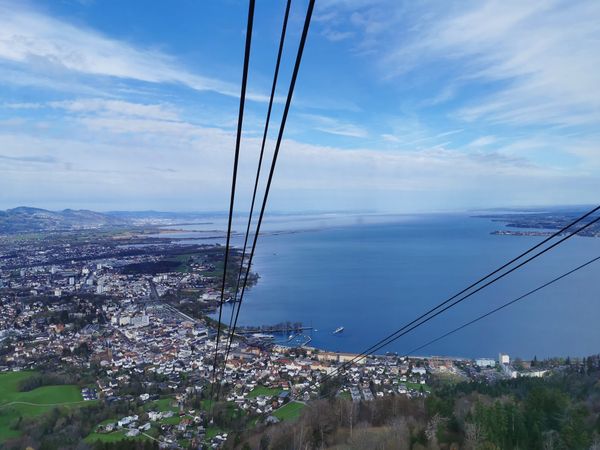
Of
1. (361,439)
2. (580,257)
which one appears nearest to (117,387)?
(361,439)

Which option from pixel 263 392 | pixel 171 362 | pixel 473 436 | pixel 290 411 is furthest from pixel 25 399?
pixel 473 436

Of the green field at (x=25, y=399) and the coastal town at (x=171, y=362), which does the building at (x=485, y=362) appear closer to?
the coastal town at (x=171, y=362)

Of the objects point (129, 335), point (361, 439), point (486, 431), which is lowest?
point (129, 335)

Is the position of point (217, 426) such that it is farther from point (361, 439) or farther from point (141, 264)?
point (141, 264)

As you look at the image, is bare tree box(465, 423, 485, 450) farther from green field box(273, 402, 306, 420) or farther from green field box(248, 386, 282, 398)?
green field box(248, 386, 282, 398)

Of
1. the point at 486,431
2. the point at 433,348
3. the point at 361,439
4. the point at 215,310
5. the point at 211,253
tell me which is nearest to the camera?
the point at 486,431

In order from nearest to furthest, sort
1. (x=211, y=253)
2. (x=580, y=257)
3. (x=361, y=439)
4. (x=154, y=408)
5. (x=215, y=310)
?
(x=361, y=439) → (x=154, y=408) → (x=215, y=310) → (x=580, y=257) → (x=211, y=253)

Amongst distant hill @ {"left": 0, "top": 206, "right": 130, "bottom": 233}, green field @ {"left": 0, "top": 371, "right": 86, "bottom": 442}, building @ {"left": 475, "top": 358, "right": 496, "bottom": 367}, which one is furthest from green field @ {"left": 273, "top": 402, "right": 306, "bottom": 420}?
distant hill @ {"left": 0, "top": 206, "right": 130, "bottom": 233}
